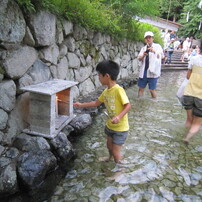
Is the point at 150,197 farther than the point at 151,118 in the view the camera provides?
No

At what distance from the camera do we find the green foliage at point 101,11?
3.28 meters

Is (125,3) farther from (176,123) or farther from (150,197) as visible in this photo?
(150,197)

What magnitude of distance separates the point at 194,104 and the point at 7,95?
287cm

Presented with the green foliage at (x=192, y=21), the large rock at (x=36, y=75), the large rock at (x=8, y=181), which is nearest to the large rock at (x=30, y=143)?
the large rock at (x=8, y=181)

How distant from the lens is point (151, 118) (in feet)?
15.5

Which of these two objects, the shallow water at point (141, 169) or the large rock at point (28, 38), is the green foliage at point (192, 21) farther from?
the large rock at point (28, 38)

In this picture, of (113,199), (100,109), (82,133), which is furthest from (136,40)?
(113,199)

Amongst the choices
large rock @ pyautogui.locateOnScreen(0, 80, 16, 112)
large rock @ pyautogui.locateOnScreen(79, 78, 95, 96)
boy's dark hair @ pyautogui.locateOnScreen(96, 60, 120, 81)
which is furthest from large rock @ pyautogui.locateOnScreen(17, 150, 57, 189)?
large rock @ pyautogui.locateOnScreen(79, 78, 95, 96)

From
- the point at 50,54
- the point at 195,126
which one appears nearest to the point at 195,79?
the point at 195,126

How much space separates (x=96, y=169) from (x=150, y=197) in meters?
0.81

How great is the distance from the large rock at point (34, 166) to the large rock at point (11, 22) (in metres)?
1.43

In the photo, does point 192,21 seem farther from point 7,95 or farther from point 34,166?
point 34,166

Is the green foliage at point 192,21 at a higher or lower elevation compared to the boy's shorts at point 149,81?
higher

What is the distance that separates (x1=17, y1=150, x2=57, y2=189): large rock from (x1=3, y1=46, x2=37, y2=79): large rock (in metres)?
1.05
